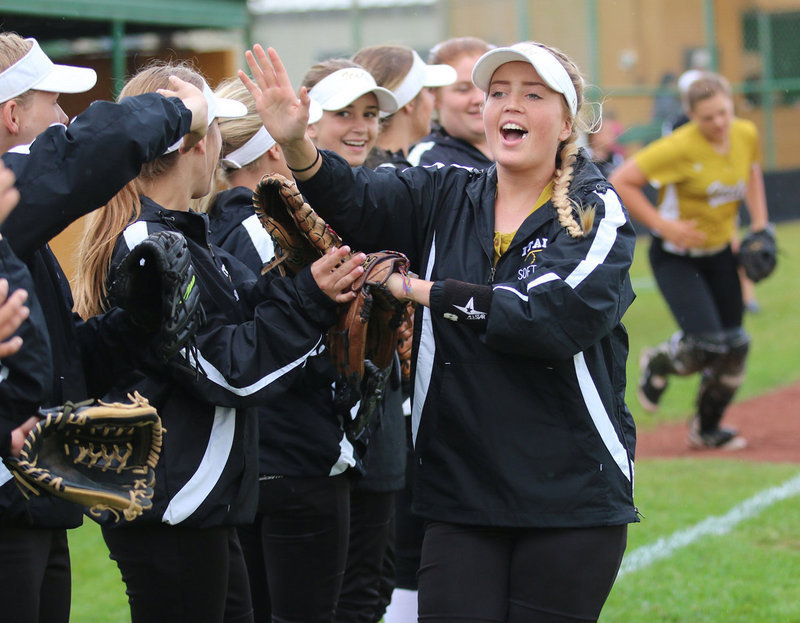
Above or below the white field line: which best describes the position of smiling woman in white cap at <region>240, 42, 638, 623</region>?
above

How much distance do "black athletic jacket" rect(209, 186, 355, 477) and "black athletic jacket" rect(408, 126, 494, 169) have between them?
1.48 meters

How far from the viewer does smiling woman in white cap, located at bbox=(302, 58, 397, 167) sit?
423 centimetres

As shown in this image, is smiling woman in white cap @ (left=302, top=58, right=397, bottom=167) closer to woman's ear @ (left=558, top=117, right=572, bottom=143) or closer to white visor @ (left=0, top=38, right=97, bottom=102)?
woman's ear @ (left=558, top=117, right=572, bottom=143)

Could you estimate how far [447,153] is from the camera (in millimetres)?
4938

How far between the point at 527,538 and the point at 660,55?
70.9 ft

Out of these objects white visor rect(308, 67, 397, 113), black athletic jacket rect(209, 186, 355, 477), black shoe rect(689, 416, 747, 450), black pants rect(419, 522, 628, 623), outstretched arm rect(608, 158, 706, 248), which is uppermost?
white visor rect(308, 67, 397, 113)

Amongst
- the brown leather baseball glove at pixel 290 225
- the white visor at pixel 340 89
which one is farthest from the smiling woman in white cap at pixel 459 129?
the brown leather baseball glove at pixel 290 225

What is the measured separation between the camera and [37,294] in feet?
8.54

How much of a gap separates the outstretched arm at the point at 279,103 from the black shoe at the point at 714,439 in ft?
18.8

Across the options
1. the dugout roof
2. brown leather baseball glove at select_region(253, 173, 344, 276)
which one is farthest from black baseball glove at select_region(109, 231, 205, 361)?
the dugout roof

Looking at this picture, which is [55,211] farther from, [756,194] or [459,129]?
[756,194]

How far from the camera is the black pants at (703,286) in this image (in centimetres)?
766

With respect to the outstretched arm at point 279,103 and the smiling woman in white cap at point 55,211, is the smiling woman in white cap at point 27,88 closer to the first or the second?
the smiling woman in white cap at point 55,211

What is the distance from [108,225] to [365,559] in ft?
5.85
